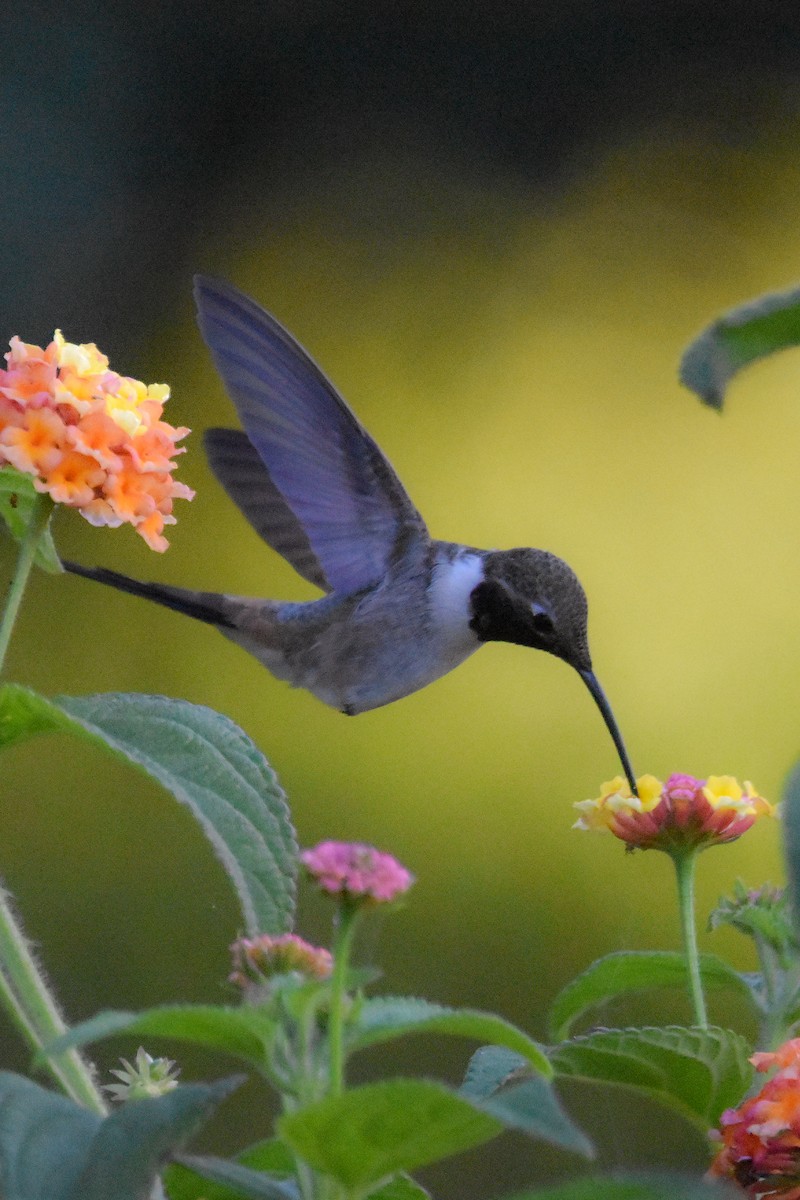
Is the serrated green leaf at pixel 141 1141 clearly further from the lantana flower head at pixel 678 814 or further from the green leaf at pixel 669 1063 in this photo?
the lantana flower head at pixel 678 814

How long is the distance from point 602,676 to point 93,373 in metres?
1.64

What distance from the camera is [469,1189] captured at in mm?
2074

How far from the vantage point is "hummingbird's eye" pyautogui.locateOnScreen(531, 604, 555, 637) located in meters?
1.26

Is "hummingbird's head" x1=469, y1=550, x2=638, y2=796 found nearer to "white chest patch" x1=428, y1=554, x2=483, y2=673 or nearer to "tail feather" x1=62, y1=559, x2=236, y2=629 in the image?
Answer: "white chest patch" x1=428, y1=554, x2=483, y2=673

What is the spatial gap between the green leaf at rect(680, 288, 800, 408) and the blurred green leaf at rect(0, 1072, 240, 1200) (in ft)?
0.82

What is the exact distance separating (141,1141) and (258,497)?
96 centimetres

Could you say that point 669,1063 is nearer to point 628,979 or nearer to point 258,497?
point 628,979

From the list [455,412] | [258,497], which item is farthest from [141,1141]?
[455,412]

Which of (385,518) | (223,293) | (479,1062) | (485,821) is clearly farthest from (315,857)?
(485,821)

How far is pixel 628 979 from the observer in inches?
29.5

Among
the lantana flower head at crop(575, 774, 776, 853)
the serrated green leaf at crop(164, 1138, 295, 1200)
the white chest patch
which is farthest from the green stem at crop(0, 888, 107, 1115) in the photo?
the white chest patch

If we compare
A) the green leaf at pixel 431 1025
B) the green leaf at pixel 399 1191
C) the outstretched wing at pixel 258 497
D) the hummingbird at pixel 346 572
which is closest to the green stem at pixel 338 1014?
the green leaf at pixel 431 1025

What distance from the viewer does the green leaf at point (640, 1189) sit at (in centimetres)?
39

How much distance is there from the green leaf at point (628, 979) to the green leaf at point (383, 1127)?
0.87 feet
